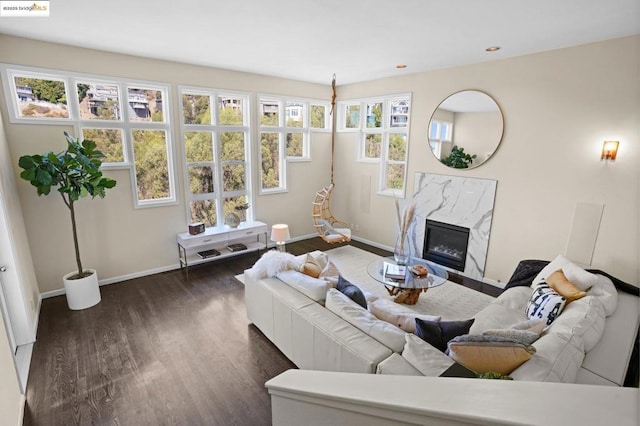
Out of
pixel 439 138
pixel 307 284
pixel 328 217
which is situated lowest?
pixel 328 217

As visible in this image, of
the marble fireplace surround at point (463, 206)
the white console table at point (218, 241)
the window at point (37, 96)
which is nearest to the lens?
the window at point (37, 96)

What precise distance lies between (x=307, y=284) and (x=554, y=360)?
1.83m

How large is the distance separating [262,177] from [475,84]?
12.7 ft

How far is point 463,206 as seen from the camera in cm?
495

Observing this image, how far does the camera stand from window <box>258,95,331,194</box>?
5977 mm

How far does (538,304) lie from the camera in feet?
9.22

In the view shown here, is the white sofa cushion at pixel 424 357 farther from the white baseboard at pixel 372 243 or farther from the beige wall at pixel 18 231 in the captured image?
the white baseboard at pixel 372 243

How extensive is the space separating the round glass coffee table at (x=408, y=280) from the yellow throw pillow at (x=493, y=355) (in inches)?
71.4

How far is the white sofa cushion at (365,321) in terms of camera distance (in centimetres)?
216

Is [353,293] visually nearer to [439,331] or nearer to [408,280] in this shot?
[439,331]

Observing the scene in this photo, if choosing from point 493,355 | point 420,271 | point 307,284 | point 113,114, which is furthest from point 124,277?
point 493,355

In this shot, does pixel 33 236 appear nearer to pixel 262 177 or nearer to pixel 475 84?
pixel 262 177

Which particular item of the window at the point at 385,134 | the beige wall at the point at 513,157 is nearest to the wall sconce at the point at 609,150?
the beige wall at the point at 513,157

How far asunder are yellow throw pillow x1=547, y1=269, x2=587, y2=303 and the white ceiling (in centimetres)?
238
